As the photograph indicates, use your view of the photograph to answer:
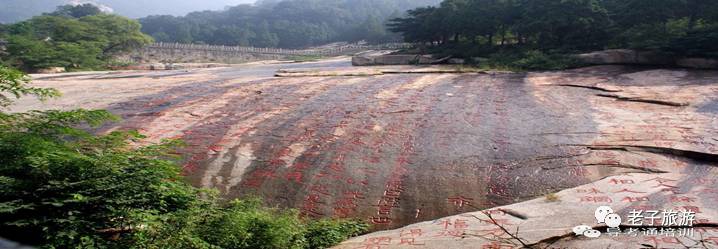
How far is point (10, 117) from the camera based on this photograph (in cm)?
493

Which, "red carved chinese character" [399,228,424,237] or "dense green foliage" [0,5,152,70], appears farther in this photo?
"dense green foliage" [0,5,152,70]

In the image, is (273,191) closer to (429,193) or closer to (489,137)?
(429,193)

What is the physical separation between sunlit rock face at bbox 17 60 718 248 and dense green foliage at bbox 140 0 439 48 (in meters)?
48.6

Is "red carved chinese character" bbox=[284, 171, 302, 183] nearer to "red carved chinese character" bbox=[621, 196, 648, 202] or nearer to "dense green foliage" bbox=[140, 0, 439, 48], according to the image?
"red carved chinese character" bbox=[621, 196, 648, 202]

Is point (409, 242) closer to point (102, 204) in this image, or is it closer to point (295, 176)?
point (295, 176)

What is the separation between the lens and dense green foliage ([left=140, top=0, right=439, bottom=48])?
70.9 meters

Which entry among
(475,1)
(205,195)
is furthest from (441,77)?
(475,1)

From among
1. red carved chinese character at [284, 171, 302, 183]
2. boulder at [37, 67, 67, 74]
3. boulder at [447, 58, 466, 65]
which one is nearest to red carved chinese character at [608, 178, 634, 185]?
red carved chinese character at [284, 171, 302, 183]

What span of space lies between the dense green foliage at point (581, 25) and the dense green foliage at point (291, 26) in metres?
34.8

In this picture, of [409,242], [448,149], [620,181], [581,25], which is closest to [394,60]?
[581,25]

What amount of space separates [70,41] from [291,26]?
51148mm

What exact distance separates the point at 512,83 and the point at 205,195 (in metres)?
8.78

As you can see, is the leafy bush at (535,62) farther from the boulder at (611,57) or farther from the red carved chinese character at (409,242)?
Answer: the red carved chinese character at (409,242)

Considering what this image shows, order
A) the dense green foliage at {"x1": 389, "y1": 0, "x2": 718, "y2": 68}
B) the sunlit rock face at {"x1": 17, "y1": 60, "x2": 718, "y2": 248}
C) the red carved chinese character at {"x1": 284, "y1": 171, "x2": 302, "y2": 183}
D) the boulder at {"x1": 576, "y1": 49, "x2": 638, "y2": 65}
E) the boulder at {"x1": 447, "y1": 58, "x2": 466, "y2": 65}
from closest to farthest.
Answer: the sunlit rock face at {"x1": 17, "y1": 60, "x2": 718, "y2": 248}, the red carved chinese character at {"x1": 284, "y1": 171, "x2": 302, "y2": 183}, the dense green foliage at {"x1": 389, "y1": 0, "x2": 718, "y2": 68}, the boulder at {"x1": 576, "y1": 49, "x2": 638, "y2": 65}, the boulder at {"x1": 447, "y1": 58, "x2": 466, "y2": 65}
